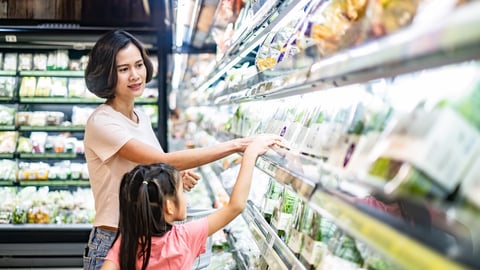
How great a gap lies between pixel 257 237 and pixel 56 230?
3366 mm

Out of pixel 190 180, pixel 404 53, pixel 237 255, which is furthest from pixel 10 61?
pixel 404 53

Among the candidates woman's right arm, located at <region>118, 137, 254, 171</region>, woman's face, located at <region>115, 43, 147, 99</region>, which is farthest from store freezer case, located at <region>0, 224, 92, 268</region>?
woman's right arm, located at <region>118, 137, 254, 171</region>

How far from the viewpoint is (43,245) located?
5.68 meters

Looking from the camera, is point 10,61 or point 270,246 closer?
point 270,246

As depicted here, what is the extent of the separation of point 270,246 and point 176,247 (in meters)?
0.32

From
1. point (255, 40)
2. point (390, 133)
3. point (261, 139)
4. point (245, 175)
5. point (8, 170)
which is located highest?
point (255, 40)

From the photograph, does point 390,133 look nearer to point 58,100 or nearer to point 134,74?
point 134,74

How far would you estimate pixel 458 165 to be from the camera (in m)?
0.97

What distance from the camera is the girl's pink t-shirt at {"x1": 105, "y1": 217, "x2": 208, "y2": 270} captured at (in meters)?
2.38

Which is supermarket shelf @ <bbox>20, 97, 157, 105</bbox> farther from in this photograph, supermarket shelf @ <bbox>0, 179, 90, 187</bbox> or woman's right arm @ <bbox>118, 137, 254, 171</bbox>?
woman's right arm @ <bbox>118, 137, 254, 171</bbox>

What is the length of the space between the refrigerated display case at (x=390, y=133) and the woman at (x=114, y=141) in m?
0.58

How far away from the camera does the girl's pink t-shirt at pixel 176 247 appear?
2377 mm

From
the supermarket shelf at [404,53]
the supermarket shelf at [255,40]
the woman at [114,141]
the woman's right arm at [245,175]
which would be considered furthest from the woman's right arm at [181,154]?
the supermarket shelf at [404,53]

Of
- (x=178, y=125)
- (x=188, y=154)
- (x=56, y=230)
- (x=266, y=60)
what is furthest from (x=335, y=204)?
(x=178, y=125)
